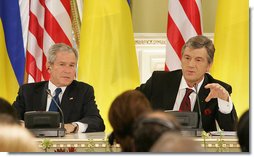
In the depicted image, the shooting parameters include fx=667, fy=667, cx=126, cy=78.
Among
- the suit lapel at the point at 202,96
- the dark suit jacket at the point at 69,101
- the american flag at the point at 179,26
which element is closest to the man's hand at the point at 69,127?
the dark suit jacket at the point at 69,101

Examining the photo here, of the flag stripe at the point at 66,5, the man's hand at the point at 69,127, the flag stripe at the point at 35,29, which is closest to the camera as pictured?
the man's hand at the point at 69,127

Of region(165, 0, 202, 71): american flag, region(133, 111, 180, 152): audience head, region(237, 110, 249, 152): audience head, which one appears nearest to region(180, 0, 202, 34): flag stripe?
region(165, 0, 202, 71): american flag

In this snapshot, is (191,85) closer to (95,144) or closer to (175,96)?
(175,96)

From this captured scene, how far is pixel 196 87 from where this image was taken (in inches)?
209

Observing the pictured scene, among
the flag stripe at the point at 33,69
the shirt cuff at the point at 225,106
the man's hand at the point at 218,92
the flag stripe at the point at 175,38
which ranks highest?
the flag stripe at the point at 175,38

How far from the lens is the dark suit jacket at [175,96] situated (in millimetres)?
Answer: 5098

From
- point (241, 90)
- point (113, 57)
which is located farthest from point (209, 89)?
point (113, 57)

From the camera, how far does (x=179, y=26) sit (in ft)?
21.0

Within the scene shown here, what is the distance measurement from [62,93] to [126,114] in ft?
8.52

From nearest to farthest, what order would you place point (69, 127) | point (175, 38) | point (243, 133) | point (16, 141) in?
point (16, 141), point (243, 133), point (69, 127), point (175, 38)

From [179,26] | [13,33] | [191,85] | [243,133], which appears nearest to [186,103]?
[191,85]

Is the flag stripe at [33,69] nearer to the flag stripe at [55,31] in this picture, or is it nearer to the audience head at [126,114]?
the flag stripe at [55,31]

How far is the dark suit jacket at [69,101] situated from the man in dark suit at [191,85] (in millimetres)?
450

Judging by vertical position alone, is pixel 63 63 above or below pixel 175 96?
above
